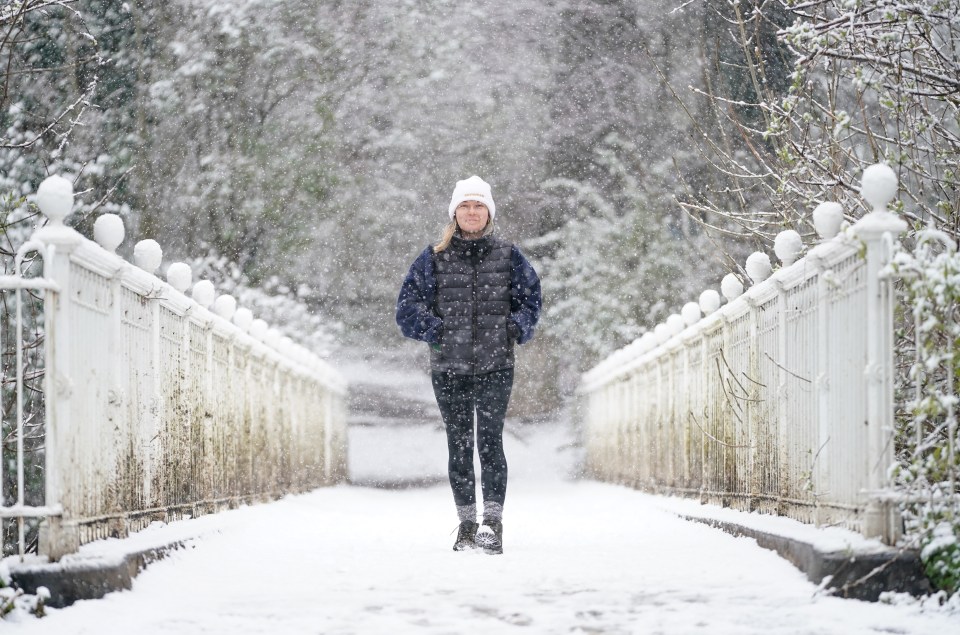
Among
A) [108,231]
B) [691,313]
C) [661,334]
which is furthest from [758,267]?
[661,334]

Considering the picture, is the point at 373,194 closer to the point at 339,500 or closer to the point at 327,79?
the point at 327,79

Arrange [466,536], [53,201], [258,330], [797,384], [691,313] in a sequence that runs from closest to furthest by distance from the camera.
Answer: [53,201] < [797,384] < [466,536] < [691,313] < [258,330]

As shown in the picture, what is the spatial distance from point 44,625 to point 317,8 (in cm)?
2835

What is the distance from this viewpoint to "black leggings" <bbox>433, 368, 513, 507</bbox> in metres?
7.23

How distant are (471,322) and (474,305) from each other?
9cm

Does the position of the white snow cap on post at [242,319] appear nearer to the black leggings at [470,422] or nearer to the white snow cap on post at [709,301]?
the white snow cap on post at [709,301]

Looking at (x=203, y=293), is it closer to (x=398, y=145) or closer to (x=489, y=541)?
(x=489, y=541)

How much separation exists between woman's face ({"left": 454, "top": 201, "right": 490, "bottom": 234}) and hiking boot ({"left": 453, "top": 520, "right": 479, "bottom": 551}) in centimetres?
147

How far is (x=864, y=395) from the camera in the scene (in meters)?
5.26

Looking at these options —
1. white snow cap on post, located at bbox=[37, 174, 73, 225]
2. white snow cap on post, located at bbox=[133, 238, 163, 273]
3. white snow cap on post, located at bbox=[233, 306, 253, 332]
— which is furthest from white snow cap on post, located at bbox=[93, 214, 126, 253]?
white snow cap on post, located at bbox=[233, 306, 253, 332]

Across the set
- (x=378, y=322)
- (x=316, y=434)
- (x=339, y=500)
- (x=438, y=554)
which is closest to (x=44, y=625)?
(x=438, y=554)

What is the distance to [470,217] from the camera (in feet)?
23.7

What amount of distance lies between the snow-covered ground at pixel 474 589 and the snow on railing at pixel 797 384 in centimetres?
35

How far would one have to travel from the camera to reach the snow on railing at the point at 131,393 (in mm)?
5289
